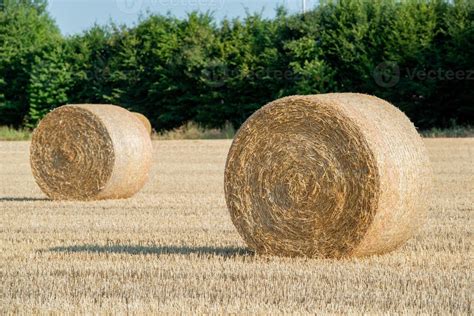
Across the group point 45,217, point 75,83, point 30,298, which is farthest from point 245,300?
point 75,83

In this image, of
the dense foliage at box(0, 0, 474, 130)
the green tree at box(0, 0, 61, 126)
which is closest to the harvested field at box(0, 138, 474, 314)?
the dense foliage at box(0, 0, 474, 130)

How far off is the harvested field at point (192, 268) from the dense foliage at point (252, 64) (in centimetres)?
2072

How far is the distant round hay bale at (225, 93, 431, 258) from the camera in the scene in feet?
29.3

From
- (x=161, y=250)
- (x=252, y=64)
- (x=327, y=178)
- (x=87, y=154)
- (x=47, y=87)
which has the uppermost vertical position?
(x=252, y=64)

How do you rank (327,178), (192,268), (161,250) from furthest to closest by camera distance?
(161,250) → (327,178) → (192,268)

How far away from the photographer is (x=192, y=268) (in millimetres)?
8547

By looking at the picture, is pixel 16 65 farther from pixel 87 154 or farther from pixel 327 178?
pixel 327 178

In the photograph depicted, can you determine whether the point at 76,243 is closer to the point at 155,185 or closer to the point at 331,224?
the point at 331,224

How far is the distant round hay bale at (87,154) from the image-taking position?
15469mm

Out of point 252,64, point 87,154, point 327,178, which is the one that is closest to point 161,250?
point 327,178

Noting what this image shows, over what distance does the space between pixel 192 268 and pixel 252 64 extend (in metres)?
29.3

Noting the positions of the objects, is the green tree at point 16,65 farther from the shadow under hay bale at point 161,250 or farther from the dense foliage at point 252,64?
the shadow under hay bale at point 161,250

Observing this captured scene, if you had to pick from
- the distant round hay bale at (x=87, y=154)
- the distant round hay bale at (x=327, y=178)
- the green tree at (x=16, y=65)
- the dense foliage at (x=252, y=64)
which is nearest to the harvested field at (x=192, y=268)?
the distant round hay bale at (x=327, y=178)

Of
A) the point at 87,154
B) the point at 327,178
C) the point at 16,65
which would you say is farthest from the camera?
the point at 16,65
